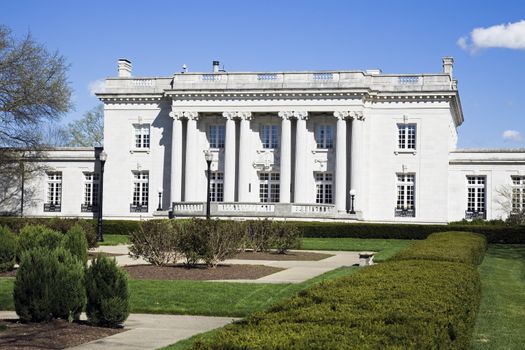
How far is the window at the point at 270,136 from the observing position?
53963 mm

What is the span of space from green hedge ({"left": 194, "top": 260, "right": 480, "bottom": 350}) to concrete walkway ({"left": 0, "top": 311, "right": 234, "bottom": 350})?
2.30 metres

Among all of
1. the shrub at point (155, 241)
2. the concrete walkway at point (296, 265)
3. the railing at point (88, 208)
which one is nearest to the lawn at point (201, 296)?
the concrete walkway at point (296, 265)

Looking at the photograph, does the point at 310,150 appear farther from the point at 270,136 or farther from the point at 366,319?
the point at 366,319

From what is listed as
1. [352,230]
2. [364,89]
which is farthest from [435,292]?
[364,89]

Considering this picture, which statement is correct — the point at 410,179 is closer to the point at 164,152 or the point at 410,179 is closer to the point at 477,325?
the point at 164,152

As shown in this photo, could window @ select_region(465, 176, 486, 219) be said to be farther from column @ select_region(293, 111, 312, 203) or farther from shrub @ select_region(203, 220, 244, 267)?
shrub @ select_region(203, 220, 244, 267)

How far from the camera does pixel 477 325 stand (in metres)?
13.1

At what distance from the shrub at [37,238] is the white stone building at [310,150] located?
27661 millimetres

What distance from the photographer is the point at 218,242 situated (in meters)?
21.7

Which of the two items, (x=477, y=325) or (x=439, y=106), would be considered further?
(x=439, y=106)

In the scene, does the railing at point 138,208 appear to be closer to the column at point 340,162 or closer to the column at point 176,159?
the column at point 176,159

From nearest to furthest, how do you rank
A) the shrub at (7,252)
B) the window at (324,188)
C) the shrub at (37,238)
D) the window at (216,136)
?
1. the shrub at (37,238)
2. the shrub at (7,252)
3. the window at (324,188)
4. the window at (216,136)

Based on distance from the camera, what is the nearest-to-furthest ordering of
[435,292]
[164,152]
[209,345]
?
[209,345] < [435,292] < [164,152]

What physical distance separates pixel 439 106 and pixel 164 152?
62.9 ft
